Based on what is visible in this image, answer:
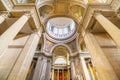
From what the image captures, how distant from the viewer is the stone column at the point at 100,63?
18.1ft

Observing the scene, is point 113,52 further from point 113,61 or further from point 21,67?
point 21,67

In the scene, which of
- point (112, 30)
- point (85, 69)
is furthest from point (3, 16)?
point (85, 69)

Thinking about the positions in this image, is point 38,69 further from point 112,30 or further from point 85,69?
point 112,30

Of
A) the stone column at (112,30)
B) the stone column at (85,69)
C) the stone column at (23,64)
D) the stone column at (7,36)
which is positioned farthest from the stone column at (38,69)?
the stone column at (112,30)

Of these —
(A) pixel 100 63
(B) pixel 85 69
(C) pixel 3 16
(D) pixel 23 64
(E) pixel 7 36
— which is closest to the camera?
(E) pixel 7 36

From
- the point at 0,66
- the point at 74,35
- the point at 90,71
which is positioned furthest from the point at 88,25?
the point at 74,35

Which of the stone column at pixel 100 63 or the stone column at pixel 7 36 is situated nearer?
the stone column at pixel 7 36

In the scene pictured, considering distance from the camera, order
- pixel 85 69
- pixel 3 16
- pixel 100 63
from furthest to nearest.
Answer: pixel 85 69
pixel 3 16
pixel 100 63

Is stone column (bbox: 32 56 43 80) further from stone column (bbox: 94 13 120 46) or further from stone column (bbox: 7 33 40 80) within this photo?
stone column (bbox: 94 13 120 46)

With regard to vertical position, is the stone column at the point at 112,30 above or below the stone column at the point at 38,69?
below

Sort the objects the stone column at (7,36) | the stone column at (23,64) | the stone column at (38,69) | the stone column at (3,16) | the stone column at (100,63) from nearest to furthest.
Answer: the stone column at (7,36), the stone column at (23,64), the stone column at (100,63), the stone column at (3,16), the stone column at (38,69)

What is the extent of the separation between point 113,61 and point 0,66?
6.44m

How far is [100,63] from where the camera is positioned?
6125 mm

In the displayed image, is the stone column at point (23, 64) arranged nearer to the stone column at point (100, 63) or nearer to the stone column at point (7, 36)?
the stone column at point (7, 36)
